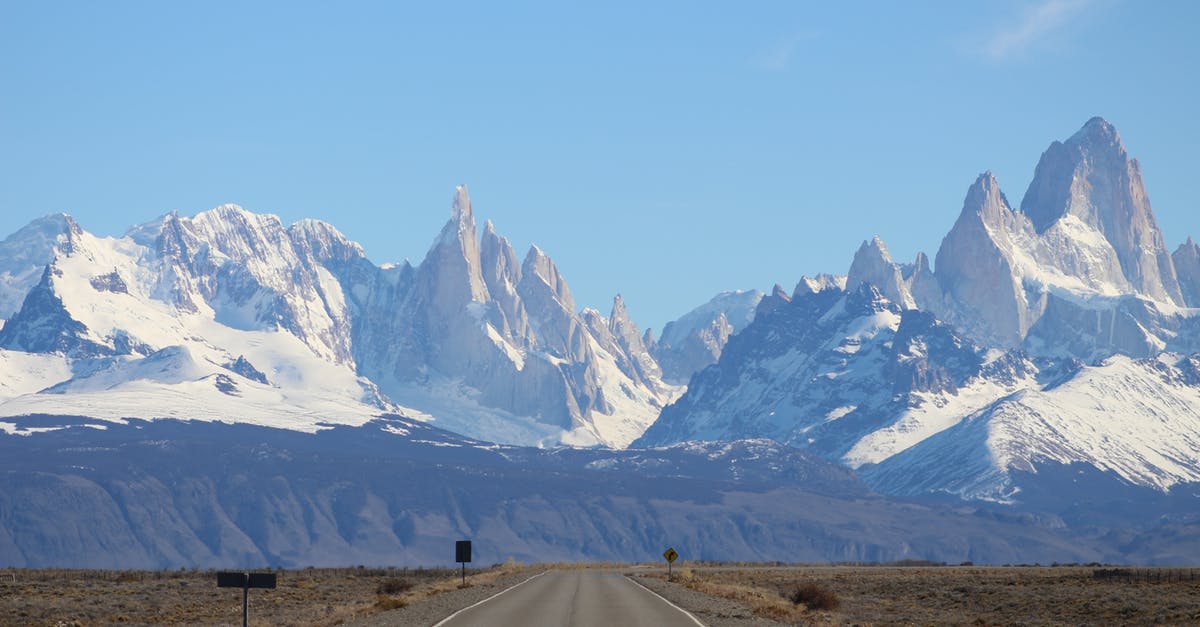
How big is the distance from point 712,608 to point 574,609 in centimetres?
819

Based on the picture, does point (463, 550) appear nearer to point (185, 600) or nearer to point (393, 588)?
point (393, 588)

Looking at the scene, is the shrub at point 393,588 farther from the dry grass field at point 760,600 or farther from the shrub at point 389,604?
the shrub at point 389,604

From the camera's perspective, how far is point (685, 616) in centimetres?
8281

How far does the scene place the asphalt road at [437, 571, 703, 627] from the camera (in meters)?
77.0

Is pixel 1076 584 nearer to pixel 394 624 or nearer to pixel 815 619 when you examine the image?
pixel 815 619

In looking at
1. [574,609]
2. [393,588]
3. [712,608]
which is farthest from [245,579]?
[393,588]

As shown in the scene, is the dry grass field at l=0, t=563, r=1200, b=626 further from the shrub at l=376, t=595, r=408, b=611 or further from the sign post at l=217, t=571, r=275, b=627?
the sign post at l=217, t=571, r=275, b=627

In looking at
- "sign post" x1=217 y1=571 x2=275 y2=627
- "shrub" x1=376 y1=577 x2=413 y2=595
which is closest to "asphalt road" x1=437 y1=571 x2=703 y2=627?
"shrub" x1=376 y1=577 x2=413 y2=595

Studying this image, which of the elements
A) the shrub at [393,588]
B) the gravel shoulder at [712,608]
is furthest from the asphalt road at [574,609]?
the shrub at [393,588]

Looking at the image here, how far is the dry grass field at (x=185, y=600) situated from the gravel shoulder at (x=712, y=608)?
14273 mm

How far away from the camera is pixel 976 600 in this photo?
115 meters

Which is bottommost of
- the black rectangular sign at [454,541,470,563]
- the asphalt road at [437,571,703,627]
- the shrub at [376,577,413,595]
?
the asphalt road at [437,571,703,627]

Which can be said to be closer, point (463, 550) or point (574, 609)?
point (574, 609)

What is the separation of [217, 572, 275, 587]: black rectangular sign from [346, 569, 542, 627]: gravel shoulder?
364 inches
